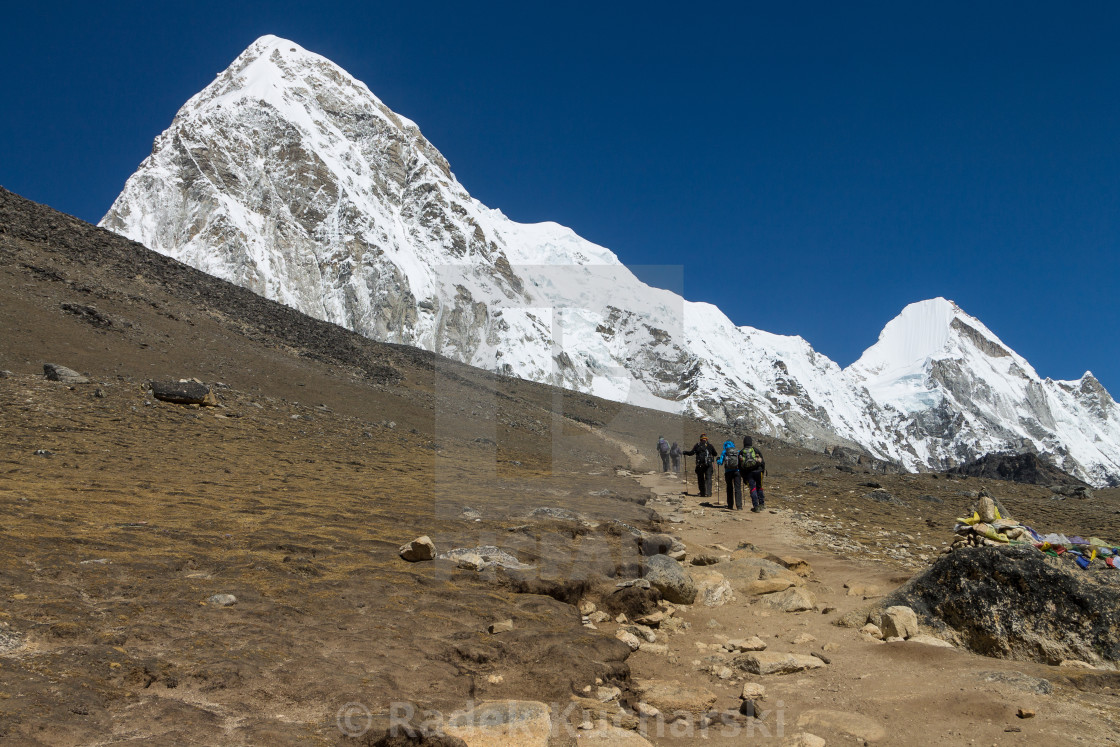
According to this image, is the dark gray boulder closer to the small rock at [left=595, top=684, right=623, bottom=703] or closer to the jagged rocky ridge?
the small rock at [left=595, top=684, right=623, bottom=703]

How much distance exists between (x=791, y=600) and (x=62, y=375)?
59.0 feet

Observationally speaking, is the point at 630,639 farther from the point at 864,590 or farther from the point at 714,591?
the point at 864,590

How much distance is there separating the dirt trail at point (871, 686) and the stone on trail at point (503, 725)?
32.6 inches

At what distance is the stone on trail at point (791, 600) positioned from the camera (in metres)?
7.29

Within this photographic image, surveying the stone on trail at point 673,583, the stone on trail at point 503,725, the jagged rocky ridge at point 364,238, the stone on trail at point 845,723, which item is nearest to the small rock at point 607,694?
the stone on trail at point 503,725

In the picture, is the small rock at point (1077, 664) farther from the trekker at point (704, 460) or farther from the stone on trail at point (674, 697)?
the trekker at point (704, 460)

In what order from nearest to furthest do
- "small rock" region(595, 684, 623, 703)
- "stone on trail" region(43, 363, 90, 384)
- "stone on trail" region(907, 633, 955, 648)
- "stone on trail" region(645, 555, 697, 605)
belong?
"small rock" region(595, 684, 623, 703), "stone on trail" region(907, 633, 955, 648), "stone on trail" region(645, 555, 697, 605), "stone on trail" region(43, 363, 90, 384)

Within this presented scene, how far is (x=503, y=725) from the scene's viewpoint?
407cm

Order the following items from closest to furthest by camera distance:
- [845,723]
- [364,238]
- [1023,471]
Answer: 1. [845,723]
2. [1023,471]
3. [364,238]

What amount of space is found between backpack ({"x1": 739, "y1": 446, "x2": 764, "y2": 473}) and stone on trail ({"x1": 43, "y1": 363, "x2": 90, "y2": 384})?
16.4 m

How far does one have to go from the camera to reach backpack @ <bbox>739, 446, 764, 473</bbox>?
49.1 ft

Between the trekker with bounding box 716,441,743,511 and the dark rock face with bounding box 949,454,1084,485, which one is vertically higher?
the dark rock face with bounding box 949,454,1084,485

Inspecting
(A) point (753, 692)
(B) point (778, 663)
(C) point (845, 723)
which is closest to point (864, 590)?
(B) point (778, 663)

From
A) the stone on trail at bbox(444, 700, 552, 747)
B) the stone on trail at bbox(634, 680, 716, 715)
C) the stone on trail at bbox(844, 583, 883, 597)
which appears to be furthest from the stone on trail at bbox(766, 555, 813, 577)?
the stone on trail at bbox(444, 700, 552, 747)
